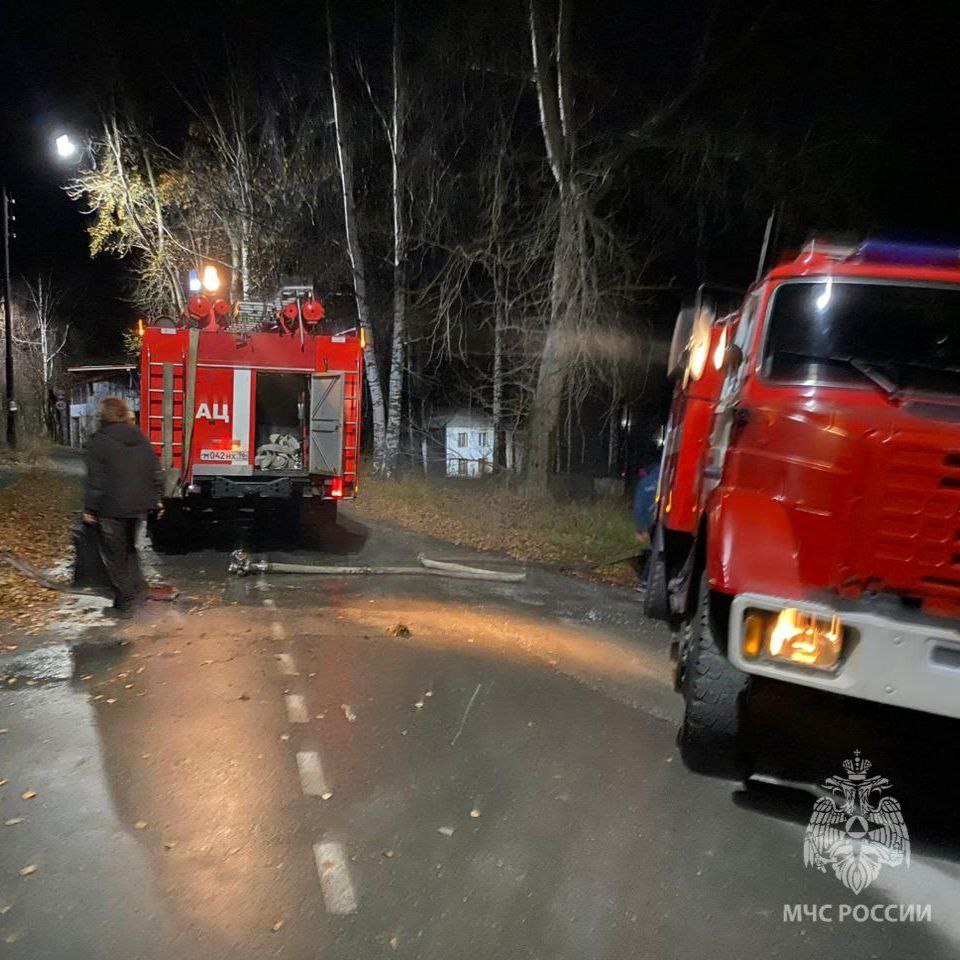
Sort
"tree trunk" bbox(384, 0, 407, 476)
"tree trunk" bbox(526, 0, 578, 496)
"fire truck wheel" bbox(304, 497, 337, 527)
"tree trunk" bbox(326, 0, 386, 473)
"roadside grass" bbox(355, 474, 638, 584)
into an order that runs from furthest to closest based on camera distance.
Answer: "tree trunk" bbox(326, 0, 386, 473)
"tree trunk" bbox(384, 0, 407, 476)
"tree trunk" bbox(526, 0, 578, 496)
"fire truck wheel" bbox(304, 497, 337, 527)
"roadside grass" bbox(355, 474, 638, 584)

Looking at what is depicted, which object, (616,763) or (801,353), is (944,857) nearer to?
(616,763)

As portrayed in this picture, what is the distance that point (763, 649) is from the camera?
138 inches

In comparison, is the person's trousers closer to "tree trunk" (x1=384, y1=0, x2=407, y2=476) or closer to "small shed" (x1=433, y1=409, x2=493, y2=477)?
"tree trunk" (x1=384, y1=0, x2=407, y2=476)

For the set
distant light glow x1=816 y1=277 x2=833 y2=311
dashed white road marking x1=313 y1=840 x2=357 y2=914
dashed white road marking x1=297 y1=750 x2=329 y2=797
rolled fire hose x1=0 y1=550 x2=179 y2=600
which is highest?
distant light glow x1=816 y1=277 x2=833 y2=311

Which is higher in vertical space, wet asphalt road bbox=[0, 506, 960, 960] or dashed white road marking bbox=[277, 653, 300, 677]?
wet asphalt road bbox=[0, 506, 960, 960]

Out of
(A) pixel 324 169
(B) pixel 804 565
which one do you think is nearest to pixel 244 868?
(B) pixel 804 565

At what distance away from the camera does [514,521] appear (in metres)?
13.5

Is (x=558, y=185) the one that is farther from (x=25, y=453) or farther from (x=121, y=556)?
(x=25, y=453)

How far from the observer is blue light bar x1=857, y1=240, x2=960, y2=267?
4406 millimetres

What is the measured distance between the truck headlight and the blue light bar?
2190mm

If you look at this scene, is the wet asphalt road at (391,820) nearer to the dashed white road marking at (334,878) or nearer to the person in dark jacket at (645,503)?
the dashed white road marking at (334,878)

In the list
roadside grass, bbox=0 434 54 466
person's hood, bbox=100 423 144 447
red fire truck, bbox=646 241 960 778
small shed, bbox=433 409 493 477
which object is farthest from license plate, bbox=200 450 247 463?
small shed, bbox=433 409 493 477

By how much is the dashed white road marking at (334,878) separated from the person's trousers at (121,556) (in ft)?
14.7

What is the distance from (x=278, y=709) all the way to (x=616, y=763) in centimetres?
211
